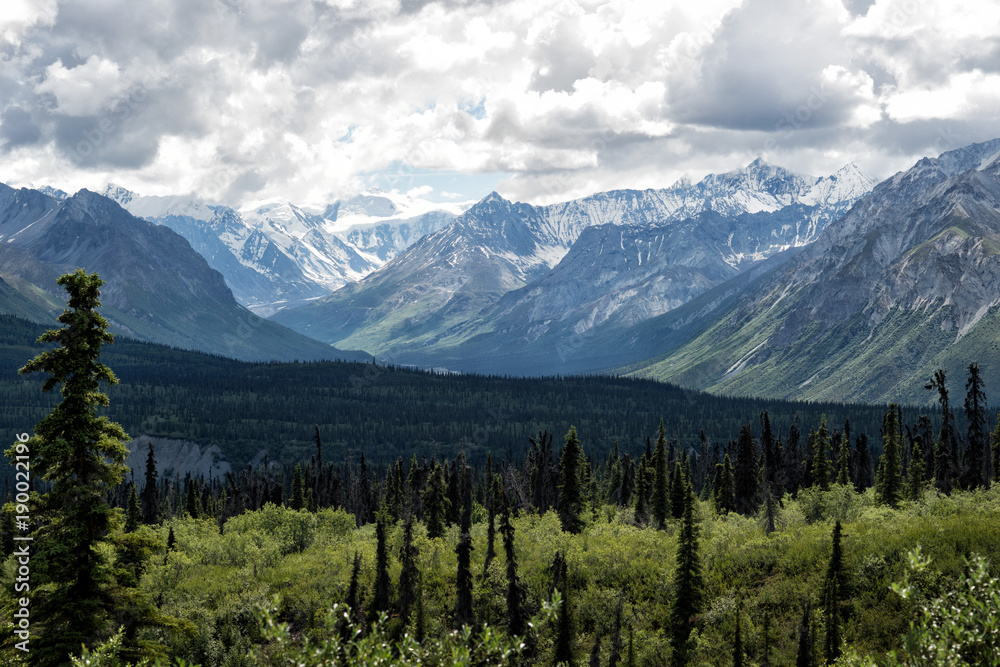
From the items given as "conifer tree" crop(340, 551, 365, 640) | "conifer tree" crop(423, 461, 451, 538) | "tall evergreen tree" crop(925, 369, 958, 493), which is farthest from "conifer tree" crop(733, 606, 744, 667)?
"tall evergreen tree" crop(925, 369, 958, 493)

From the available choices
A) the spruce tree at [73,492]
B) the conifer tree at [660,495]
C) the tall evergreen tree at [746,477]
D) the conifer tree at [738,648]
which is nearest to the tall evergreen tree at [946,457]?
the tall evergreen tree at [746,477]

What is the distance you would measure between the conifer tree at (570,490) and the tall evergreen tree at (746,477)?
27.8 meters

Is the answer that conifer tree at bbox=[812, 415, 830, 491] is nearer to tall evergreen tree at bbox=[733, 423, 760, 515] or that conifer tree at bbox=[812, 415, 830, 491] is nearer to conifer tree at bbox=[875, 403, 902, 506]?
tall evergreen tree at bbox=[733, 423, 760, 515]

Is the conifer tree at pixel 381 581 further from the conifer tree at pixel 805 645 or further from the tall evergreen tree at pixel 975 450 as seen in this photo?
the tall evergreen tree at pixel 975 450

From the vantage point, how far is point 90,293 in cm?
3375

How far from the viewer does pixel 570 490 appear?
82.6 meters

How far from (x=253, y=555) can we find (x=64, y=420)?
4386 centimetres

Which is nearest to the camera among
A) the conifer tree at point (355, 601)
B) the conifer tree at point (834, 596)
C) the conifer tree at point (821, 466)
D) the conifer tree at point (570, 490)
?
the conifer tree at point (834, 596)

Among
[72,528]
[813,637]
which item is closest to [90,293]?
[72,528]

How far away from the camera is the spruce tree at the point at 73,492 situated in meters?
32.8

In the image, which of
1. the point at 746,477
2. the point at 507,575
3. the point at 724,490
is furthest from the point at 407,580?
the point at 724,490

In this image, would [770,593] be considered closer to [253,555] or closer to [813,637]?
[813,637]

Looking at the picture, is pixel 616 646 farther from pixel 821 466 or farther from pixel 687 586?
pixel 821 466

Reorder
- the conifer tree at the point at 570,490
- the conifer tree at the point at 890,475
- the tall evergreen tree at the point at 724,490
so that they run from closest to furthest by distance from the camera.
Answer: the conifer tree at the point at 570,490 < the conifer tree at the point at 890,475 < the tall evergreen tree at the point at 724,490
